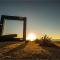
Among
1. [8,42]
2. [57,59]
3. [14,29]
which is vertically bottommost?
[57,59]

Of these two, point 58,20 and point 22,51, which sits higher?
point 58,20

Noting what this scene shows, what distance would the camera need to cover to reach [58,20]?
1.59m

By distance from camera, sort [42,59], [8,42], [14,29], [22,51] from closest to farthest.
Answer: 1. [42,59]
2. [22,51]
3. [8,42]
4. [14,29]

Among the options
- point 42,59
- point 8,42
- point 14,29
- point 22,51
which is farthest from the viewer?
point 14,29

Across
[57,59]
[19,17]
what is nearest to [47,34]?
[19,17]

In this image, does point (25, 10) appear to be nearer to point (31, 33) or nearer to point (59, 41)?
point (31, 33)

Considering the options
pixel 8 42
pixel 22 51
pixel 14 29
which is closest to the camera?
pixel 22 51

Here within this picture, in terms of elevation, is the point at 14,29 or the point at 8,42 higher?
the point at 14,29

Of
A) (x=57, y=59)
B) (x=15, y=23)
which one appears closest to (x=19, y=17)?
(x=15, y=23)

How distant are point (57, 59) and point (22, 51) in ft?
0.88

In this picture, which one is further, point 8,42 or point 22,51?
point 8,42

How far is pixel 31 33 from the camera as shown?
1537 millimetres

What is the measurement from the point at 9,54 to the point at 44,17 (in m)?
0.70

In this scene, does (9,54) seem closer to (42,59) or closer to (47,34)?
(42,59)
